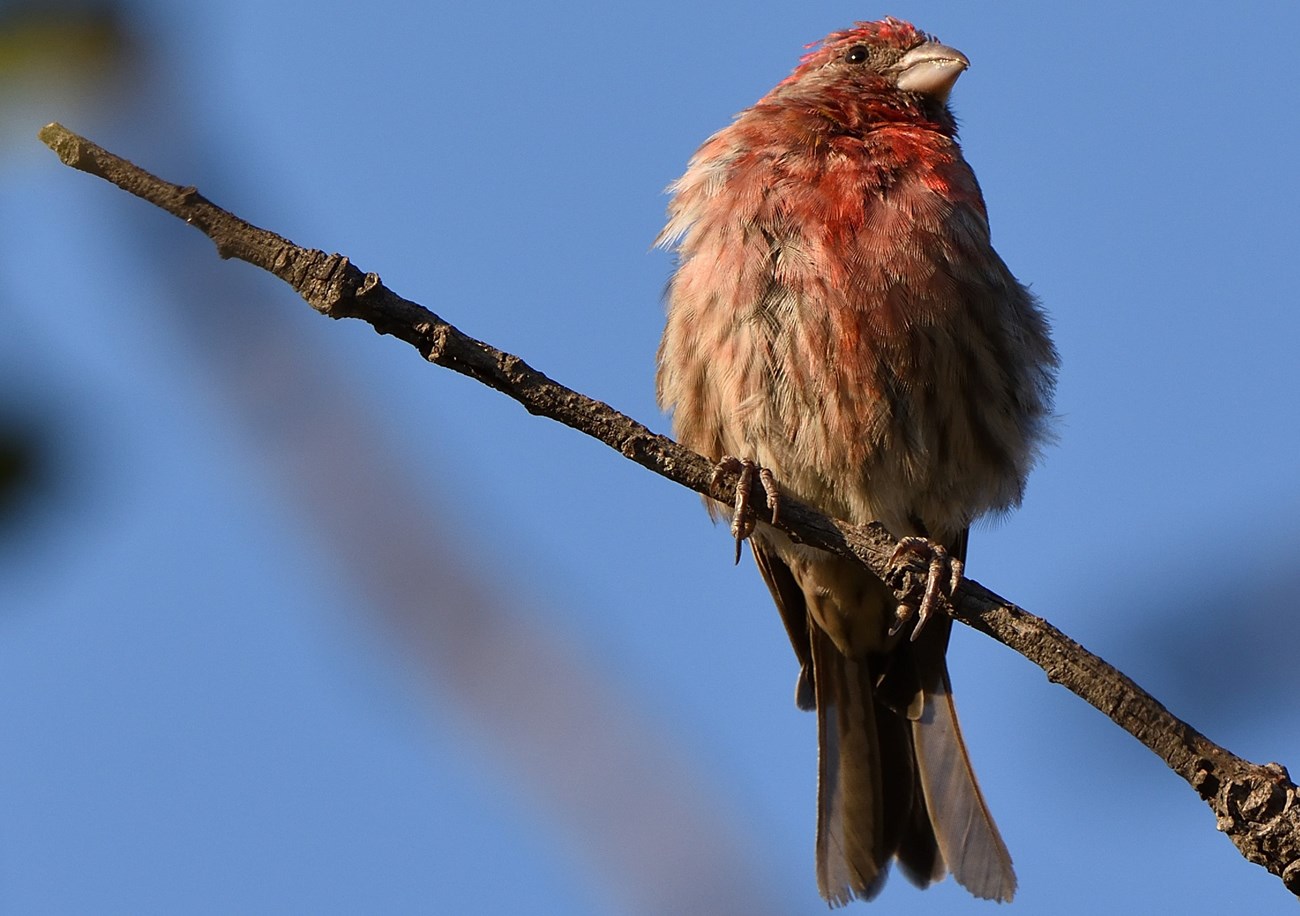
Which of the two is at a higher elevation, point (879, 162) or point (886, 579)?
point (879, 162)

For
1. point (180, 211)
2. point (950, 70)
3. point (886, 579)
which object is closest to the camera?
point (180, 211)

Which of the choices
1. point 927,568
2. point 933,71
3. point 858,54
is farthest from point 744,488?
point 858,54

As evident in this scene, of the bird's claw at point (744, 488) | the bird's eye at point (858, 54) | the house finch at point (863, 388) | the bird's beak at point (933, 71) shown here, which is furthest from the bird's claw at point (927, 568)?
the bird's eye at point (858, 54)

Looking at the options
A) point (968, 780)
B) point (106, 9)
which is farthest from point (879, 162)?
point (106, 9)

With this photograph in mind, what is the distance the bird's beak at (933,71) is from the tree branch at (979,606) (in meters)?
3.41

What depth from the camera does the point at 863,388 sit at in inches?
233

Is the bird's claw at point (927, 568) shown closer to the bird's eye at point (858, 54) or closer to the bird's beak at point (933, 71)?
the bird's beak at point (933, 71)

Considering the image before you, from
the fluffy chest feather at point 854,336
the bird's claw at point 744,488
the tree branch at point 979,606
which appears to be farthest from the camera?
the fluffy chest feather at point 854,336

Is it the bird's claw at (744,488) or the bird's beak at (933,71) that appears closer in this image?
the bird's claw at (744,488)

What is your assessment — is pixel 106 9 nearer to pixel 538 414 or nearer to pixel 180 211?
pixel 180 211

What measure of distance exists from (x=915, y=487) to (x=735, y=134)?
69.8 inches

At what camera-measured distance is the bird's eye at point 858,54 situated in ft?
24.6

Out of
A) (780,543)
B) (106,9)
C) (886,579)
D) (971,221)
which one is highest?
(971,221)

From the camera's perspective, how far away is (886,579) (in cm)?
500
